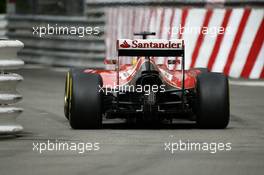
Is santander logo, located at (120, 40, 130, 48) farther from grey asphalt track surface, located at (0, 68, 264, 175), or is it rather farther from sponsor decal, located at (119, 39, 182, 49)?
grey asphalt track surface, located at (0, 68, 264, 175)

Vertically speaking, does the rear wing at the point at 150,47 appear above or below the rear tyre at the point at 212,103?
above

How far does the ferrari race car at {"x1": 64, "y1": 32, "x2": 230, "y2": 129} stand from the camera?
1380 cm

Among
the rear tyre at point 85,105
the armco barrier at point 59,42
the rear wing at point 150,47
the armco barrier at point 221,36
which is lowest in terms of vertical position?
the armco barrier at point 59,42

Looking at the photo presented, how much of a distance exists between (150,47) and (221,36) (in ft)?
30.3

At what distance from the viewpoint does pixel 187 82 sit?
47.3ft

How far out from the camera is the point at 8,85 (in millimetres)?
12992

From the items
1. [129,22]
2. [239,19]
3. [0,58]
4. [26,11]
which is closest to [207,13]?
[239,19]

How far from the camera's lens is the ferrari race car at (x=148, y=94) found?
13.8 meters
